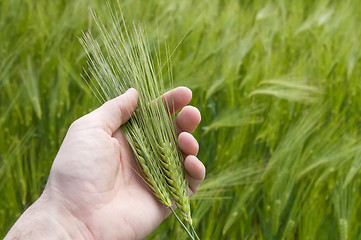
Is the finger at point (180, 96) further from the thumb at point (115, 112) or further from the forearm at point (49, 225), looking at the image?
the forearm at point (49, 225)

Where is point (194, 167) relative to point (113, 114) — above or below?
below

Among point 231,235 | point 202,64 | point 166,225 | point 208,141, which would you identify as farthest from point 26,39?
point 231,235

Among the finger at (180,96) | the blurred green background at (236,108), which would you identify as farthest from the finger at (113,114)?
the blurred green background at (236,108)

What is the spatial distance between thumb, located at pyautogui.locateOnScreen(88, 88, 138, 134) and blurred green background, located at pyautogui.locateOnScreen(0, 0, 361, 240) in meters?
0.27

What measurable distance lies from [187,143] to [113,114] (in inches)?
7.1

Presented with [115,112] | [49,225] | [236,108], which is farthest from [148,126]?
[236,108]

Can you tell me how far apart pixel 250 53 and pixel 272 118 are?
0.42 m

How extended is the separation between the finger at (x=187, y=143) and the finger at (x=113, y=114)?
0.43ft

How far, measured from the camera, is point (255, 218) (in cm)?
146

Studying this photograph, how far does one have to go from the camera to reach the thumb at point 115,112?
1132 millimetres

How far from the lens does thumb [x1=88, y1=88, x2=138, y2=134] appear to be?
1.13 metres

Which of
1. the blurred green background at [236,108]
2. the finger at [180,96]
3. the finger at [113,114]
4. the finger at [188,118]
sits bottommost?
the blurred green background at [236,108]

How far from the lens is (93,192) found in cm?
116

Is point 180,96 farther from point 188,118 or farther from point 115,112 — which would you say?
point 115,112
